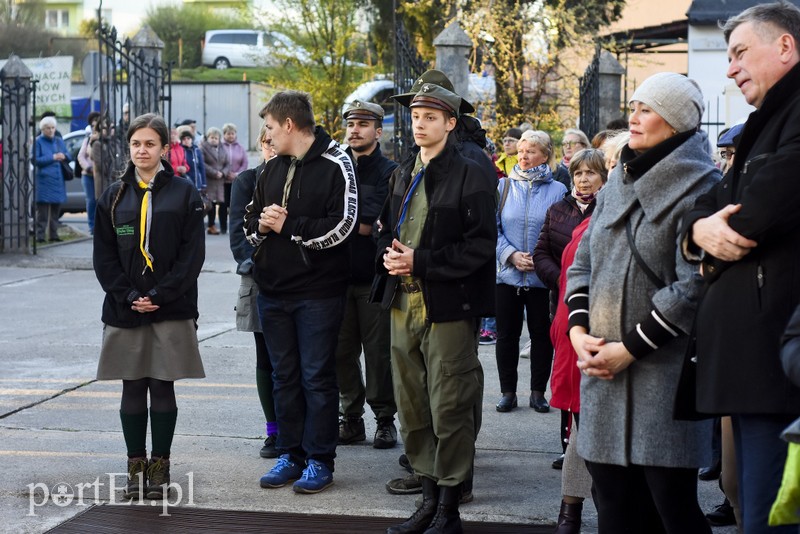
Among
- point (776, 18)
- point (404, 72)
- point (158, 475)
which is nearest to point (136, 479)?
point (158, 475)

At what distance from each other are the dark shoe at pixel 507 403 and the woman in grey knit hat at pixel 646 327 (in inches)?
139

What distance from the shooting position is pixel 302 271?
574 centimetres

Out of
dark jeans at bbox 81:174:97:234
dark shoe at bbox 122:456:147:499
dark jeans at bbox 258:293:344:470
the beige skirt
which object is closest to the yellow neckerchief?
the beige skirt

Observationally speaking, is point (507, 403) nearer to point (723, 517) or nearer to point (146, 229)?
point (723, 517)

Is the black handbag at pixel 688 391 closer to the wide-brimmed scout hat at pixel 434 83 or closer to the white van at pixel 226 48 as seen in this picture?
the wide-brimmed scout hat at pixel 434 83

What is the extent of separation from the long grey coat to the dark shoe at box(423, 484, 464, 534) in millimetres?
1266

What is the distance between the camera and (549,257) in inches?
270

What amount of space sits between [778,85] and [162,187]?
3.37 metres

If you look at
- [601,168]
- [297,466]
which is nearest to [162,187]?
[297,466]

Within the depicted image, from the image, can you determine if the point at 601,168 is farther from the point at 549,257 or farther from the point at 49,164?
the point at 49,164

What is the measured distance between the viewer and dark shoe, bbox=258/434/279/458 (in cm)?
633

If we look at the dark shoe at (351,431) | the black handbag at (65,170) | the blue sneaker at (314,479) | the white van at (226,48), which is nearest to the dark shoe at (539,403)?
the dark shoe at (351,431)

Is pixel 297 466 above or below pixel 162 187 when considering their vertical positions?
below

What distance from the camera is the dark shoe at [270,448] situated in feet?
20.8
